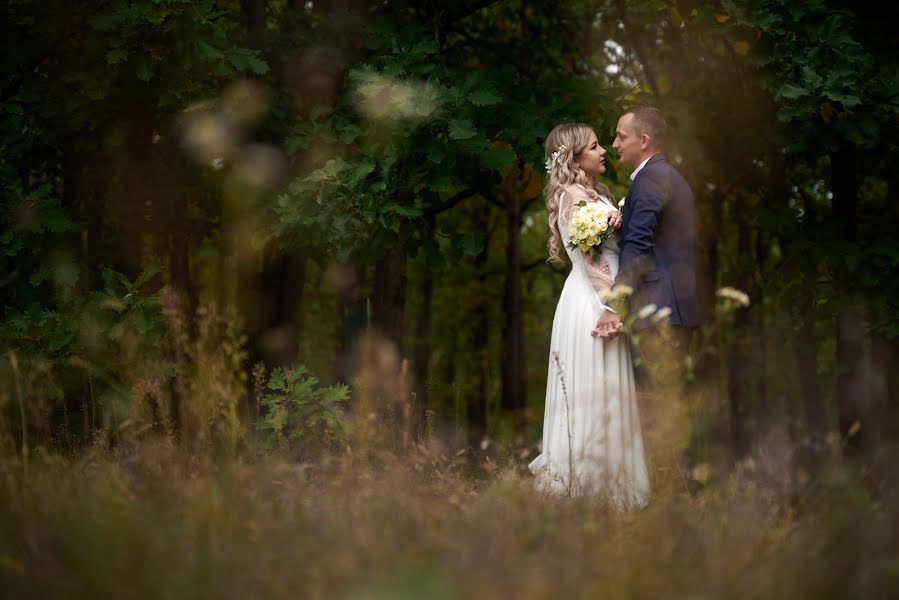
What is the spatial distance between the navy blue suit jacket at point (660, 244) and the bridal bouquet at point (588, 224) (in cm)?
17

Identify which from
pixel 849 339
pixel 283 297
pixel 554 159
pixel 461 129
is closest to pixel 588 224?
pixel 554 159

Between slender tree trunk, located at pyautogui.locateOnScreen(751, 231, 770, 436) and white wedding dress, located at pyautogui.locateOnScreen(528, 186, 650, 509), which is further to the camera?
slender tree trunk, located at pyautogui.locateOnScreen(751, 231, 770, 436)

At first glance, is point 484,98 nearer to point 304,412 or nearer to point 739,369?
point 304,412

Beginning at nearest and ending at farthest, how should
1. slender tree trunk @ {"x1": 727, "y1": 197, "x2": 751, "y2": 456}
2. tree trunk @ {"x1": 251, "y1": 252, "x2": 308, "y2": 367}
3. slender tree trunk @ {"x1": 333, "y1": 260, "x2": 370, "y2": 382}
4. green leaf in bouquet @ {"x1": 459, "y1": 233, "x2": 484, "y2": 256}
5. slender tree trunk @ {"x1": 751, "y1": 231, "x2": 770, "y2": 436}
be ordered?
green leaf in bouquet @ {"x1": 459, "y1": 233, "x2": 484, "y2": 256} → slender tree trunk @ {"x1": 333, "y1": 260, "x2": 370, "y2": 382} → tree trunk @ {"x1": 251, "y1": 252, "x2": 308, "y2": 367} → slender tree trunk @ {"x1": 727, "y1": 197, "x2": 751, "y2": 456} → slender tree trunk @ {"x1": 751, "y1": 231, "x2": 770, "y2": 436}

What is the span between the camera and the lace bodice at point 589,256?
225 inches

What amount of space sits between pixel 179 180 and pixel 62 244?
153cm

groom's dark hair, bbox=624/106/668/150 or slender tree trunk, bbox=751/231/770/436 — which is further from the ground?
groom's dark hair, bbox=624/106/668/150

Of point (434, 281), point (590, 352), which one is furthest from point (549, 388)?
point (434, 281)

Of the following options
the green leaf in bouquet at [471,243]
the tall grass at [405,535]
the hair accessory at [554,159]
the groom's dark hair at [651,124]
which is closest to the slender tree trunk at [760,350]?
the green leaf in bouquet at [471,243]

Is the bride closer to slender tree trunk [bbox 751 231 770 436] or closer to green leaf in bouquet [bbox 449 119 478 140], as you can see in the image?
green leaf in bouquet [bbox 449 119 478 140]

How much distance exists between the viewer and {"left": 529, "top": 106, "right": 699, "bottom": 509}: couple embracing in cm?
549

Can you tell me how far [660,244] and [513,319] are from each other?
704 cm

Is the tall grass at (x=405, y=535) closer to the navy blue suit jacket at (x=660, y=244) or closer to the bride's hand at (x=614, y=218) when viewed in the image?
the navy blue suit jacket at (x=660, y=244)

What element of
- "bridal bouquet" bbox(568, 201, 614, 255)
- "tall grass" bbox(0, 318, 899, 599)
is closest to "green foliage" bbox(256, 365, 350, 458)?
"tall grass" bbox(0, 318, 899, 599)
